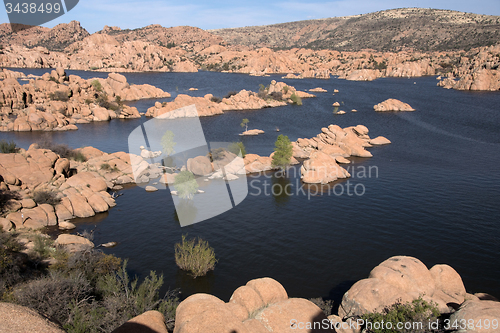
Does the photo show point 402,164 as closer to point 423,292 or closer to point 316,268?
point 316,268

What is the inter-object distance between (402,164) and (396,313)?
41822mm

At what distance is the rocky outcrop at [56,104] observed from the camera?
7521 cm

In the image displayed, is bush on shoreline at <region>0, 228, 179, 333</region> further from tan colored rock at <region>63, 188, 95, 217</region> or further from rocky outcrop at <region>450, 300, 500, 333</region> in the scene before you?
rocky outcrop at <region>450, 300, 500, 333</region>

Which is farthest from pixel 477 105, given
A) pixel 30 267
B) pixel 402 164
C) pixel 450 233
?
pixel 30 267

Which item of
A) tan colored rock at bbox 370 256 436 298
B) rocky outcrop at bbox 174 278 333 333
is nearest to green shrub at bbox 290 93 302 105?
tan colored rock at bbox 370 256 436 298

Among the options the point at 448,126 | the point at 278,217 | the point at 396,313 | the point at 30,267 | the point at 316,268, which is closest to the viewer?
the point at 396,313

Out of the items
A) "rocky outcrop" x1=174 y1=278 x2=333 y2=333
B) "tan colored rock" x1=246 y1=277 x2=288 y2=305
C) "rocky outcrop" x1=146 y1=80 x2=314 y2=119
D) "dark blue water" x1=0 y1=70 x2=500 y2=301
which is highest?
"rocky outcrop" x1=146 y1=80 x2=314 y2=119

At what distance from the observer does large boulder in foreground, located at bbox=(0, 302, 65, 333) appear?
680 cm

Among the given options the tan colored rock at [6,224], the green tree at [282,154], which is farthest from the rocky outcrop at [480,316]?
the green tree at [282,154]

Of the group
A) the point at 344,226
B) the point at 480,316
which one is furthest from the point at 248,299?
the point at 344,226

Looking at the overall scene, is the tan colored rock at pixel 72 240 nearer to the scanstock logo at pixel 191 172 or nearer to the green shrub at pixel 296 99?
the scanstock logo at pixel 191 172

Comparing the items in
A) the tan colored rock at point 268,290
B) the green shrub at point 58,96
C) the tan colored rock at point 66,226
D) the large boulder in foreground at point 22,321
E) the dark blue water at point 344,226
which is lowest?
the dark blue water at point 344,226

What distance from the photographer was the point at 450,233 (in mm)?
30953

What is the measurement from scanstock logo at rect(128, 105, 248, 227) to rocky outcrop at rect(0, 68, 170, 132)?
74.8 feet
